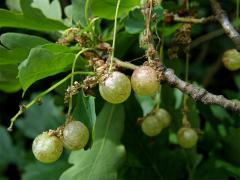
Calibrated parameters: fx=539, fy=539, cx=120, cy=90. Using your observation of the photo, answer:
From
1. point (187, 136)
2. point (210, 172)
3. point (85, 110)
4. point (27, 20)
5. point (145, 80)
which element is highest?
point (27, 20)

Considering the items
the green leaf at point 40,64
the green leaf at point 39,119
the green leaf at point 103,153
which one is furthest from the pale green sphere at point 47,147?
the green leaf at point 39,119

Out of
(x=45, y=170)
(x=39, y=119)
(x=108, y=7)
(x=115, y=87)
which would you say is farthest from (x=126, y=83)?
(x=39, y=119)

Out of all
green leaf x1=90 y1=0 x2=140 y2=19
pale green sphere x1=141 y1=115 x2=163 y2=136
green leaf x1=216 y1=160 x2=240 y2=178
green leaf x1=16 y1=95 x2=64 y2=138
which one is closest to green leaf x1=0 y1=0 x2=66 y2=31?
green leaf x1=90 y1=0 x2=140 y2=19

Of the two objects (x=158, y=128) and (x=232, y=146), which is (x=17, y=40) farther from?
(x=232, y=146)

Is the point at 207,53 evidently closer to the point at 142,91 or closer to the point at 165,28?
the point at 165,28

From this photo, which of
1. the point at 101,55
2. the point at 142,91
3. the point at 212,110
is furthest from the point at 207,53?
the point at 142,91

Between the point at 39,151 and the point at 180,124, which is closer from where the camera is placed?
the point at 39,151
